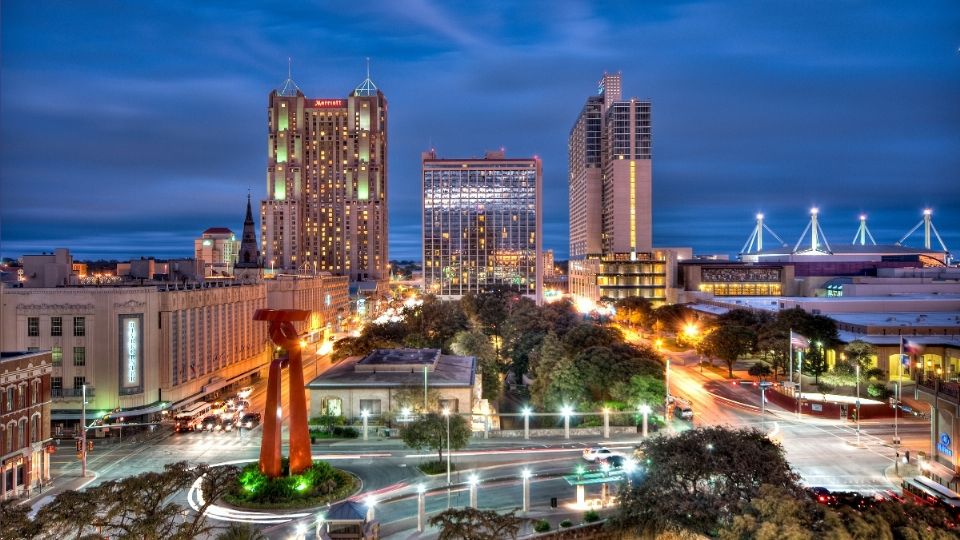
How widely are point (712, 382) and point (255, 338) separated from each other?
57897 mm

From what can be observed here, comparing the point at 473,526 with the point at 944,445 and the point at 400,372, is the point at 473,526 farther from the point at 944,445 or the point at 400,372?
the point at 400,372

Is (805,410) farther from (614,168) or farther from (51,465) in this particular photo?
(614,168)

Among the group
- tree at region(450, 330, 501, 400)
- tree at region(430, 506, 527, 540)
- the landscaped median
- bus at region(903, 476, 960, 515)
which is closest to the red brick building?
the landscaped median

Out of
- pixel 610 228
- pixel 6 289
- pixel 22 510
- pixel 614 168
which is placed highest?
pixel 614 168

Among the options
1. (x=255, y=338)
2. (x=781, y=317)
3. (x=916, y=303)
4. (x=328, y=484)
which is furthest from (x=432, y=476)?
(x=916, y=303)

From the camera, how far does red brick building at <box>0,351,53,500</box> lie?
37.2 meters

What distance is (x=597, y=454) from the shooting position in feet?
136

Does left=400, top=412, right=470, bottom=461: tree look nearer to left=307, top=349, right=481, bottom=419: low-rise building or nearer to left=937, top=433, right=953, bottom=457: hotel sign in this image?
left=307, top=349, right=481, bottom=419: low-rise building

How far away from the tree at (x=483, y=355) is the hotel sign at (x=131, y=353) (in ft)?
108

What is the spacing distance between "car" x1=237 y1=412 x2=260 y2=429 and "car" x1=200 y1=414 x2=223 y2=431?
1.89 meters

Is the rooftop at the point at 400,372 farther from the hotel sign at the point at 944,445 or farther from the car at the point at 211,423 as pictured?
the hotel sign at the point at 944,445

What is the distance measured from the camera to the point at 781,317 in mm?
78875

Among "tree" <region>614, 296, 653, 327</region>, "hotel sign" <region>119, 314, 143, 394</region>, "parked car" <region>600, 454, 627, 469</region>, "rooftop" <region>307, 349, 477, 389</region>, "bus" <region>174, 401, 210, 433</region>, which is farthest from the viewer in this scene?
"tree" <region>614, 296, 653, 327</region>

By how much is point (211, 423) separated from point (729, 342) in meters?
57.7
